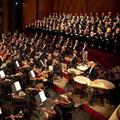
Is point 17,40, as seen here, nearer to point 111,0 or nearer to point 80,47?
point 80,47

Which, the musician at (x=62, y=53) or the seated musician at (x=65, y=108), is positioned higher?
the musician at (x=62, y=53)

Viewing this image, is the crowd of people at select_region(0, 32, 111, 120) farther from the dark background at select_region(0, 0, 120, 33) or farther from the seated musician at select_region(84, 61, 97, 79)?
the dark background at select_region(0, 0, 120, 33)

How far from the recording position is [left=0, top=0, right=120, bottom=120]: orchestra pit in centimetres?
774

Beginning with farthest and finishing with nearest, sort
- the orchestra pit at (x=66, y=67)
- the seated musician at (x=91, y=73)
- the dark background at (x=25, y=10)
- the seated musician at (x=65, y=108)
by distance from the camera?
the dark background at (x=25, y=10), the seated musician at (x=91, y=73), the orchestra pit at (x=66, y=67), the seated musician at (x=65, y=108)

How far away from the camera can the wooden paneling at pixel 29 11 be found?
2170 cm

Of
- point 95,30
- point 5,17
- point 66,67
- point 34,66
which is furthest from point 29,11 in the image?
point 66,67

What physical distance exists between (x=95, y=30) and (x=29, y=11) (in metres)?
9.78

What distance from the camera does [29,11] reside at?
22.0m

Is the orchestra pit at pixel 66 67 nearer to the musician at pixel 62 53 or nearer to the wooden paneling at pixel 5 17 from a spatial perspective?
the musician at pixel 62 53

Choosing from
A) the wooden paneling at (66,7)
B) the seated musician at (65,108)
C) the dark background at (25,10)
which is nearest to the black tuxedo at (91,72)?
the seated musician at (65,108)

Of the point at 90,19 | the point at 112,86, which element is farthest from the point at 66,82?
the point at 90,19

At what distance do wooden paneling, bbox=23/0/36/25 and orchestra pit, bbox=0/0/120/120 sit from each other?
0.94 metres

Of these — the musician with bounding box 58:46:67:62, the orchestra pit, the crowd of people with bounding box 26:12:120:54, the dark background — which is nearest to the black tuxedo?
the orchestra pit

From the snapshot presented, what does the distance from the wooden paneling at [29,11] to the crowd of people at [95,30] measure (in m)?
5.43
